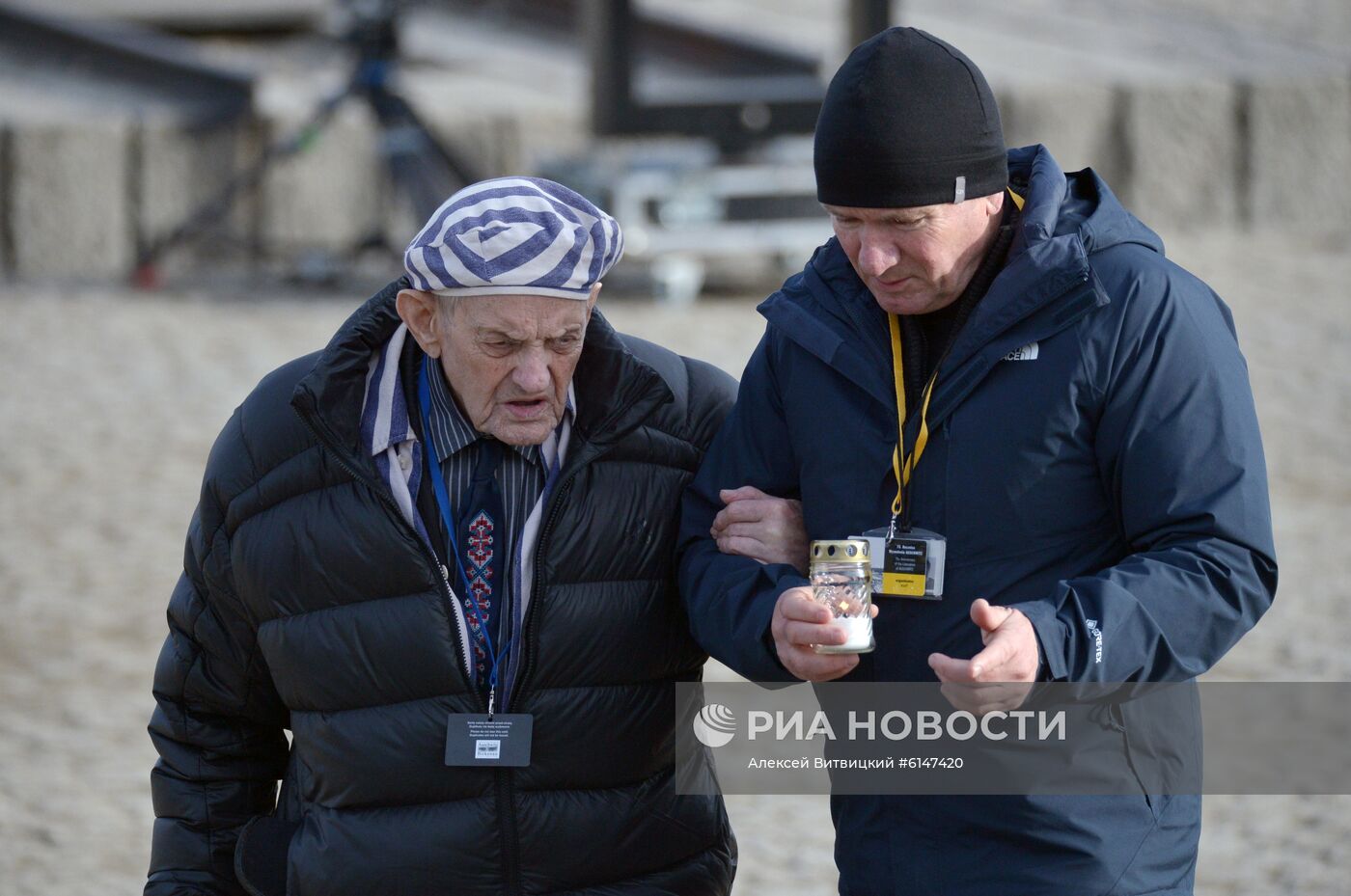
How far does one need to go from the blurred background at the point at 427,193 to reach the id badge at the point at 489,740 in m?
3.24

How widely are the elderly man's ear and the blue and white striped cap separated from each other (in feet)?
0.14

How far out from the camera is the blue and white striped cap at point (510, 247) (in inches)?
96.3

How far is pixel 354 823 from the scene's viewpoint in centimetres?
256

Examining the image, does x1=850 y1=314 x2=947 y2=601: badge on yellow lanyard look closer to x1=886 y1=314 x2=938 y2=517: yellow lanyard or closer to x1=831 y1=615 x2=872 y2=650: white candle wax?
x1=886 y1=314 x2=938 y2=517: yellow lanyard

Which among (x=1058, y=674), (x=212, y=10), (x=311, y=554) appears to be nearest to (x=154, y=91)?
(x=212, y=10)

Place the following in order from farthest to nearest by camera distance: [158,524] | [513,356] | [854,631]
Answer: [158,524]
[513,356]
[854,631]

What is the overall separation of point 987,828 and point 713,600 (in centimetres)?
47

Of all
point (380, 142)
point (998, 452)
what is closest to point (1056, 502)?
point (998, 452)

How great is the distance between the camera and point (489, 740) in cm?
252

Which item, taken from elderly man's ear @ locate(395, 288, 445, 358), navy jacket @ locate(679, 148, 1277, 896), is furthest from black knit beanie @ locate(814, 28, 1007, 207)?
elderly man's ear @ locate(395, 288, 445, 358)

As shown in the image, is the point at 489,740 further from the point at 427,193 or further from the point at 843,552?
the point at 427,193

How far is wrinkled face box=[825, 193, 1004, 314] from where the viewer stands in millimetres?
2320

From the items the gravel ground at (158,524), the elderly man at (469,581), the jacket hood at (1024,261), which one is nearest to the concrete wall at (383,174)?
the gravel ground at (158,524)

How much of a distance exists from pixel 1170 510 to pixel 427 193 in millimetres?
8154
